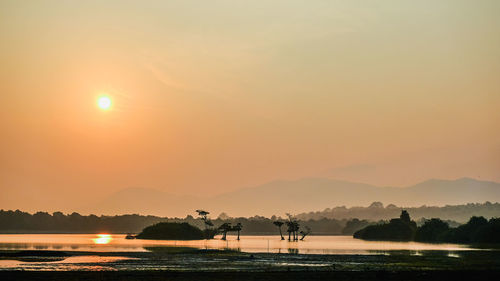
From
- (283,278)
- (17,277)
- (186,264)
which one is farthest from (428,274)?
(17,277)

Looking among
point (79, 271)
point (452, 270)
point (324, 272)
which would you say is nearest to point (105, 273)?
point (79, 271)

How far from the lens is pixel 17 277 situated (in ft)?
193

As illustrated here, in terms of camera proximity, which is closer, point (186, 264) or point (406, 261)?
point (186, 264)

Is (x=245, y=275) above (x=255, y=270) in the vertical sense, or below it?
below

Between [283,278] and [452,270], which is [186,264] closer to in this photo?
[283,278]

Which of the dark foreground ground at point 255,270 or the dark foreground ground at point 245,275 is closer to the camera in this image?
the dark foreground ground at point 245,275

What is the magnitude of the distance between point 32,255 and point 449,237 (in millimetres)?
125693

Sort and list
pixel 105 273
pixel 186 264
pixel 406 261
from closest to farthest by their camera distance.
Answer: pixel 105 273 → pixel 186 264 → pixel 406 261

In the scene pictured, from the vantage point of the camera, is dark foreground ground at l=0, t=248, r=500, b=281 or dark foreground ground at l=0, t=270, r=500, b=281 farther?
dark foreground ground at l=0, t=248, r=500, b=281

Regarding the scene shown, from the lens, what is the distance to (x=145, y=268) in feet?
229

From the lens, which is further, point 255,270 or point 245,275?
point 255,270

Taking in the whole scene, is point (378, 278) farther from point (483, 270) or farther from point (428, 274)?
point (483, 270)

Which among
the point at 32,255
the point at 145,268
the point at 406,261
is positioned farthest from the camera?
the point at 32,255

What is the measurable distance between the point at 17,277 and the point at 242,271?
20.4 metres
